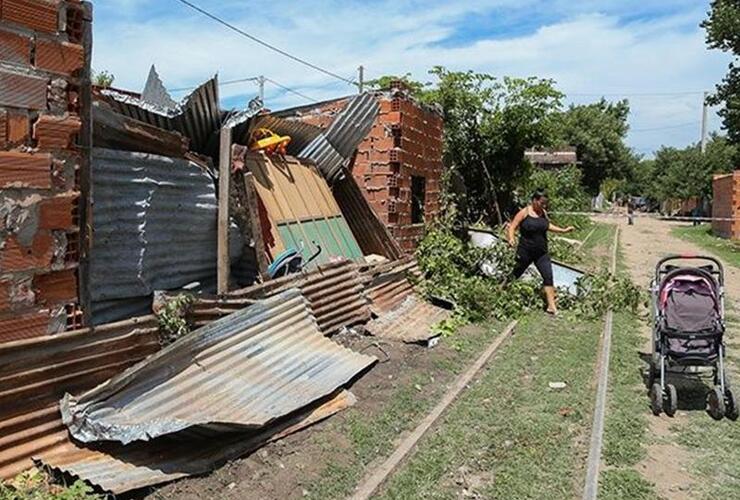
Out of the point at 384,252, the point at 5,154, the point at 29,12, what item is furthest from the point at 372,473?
the point at 384,252

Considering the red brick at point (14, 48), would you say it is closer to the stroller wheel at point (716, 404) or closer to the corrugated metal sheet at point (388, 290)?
the corrugated metal sheet at point (388, 290)

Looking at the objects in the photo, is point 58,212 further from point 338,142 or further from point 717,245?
point 717,245

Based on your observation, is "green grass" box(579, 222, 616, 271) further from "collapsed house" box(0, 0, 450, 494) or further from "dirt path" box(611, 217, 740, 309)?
"collapsed house" box(0, 0, 450, 494)


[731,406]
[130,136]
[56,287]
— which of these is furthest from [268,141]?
[731,406]

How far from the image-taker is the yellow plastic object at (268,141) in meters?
9.05

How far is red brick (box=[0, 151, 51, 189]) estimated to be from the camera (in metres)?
4.29

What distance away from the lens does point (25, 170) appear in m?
4.42

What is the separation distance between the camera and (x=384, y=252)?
11305 mm

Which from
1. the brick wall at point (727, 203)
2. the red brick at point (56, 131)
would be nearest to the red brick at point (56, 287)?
the red brick at point (56, 131)

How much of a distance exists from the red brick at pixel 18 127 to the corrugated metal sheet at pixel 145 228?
4.17 ft

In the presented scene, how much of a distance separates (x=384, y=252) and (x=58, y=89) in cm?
713

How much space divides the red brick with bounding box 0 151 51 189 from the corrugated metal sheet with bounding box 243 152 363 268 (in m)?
3.05

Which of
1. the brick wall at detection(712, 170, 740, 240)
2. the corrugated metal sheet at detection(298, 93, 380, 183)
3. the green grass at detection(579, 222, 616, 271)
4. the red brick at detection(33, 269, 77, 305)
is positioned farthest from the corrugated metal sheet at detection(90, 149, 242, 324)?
the brick wall at detection(712, 170, 740, 240)

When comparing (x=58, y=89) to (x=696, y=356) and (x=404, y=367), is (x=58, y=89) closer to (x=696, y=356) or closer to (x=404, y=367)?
(x=404, y=367)
